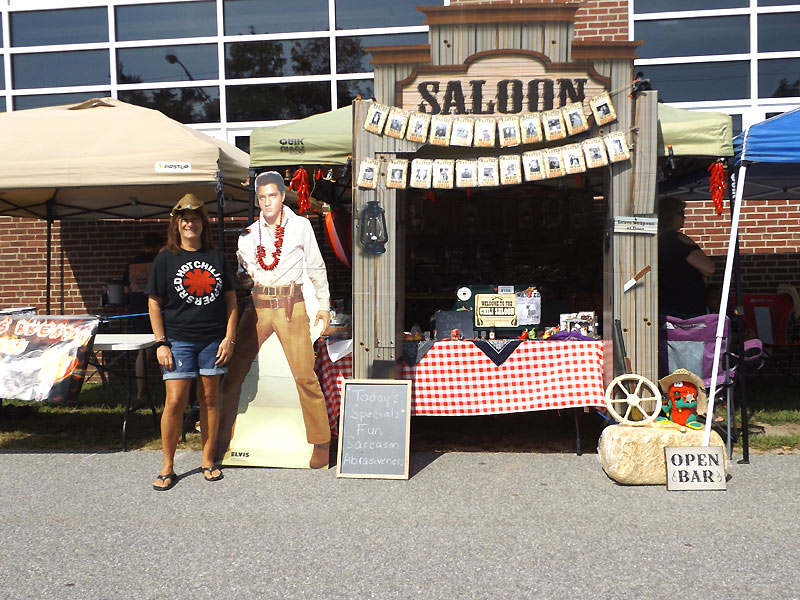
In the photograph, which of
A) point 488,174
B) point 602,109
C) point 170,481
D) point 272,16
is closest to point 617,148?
point 602,109

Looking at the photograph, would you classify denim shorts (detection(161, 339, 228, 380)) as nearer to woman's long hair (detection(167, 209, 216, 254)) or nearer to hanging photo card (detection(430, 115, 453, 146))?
woman's long hair (detection(167, 209, 216, 254))

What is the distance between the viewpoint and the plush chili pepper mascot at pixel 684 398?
503 cm

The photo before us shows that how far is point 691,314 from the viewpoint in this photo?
580 centimetres

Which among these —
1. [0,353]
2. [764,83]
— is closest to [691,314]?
[764,83]

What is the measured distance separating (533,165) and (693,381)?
1.91 meters

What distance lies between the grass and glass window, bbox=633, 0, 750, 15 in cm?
454

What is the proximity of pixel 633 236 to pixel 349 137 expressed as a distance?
88.4 inches

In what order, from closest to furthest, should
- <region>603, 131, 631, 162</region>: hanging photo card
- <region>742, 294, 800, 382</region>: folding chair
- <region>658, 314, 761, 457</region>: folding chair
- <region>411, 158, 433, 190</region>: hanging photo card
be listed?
<region>603, 131, 631, 162</region>: hanging photo card, <region>411, 158, 433, 190</region>: hanging photo card, <region>658, 314, 761, 457</region>: folding chair, <region>742, 294, 800, 382</region>: folding chair

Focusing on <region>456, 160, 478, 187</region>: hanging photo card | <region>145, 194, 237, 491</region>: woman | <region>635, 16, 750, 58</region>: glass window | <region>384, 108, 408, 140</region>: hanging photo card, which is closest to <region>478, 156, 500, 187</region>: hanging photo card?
<region>456, 160, 478, 187</region>: hanging photo card

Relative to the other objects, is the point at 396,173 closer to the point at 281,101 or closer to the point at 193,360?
the point at 193,360

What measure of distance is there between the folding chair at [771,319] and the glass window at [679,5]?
3.46 metres

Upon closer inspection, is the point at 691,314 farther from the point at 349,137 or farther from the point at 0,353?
the point at 0,353

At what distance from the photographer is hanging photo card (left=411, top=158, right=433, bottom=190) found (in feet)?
17.2

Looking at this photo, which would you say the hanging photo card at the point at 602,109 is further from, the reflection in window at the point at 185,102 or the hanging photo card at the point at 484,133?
the reflection in window at the point at 185,102
